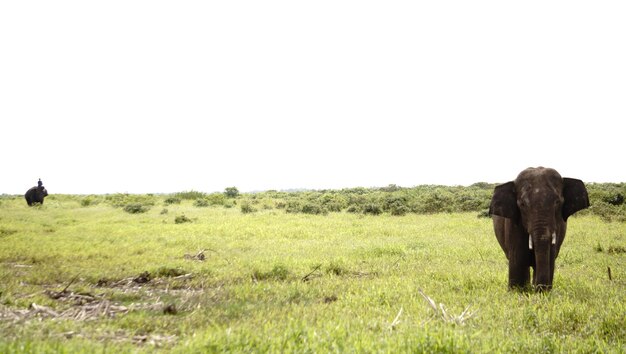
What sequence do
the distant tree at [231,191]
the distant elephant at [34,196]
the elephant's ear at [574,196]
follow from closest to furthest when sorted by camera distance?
the elephant's ear at [574,196], the distant elephant at [34,196], the distant tree at [231,191]

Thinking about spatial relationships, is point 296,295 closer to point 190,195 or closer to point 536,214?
point 536,214

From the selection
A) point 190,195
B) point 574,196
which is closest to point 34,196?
point 190,195

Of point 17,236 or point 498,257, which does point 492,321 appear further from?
point 17,236

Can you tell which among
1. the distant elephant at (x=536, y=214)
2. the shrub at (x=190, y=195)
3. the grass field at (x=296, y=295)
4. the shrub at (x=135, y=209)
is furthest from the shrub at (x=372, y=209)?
the shrub at (x=190, y=195)

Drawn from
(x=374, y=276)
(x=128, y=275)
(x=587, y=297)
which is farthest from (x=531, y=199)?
(x=128, y=275)

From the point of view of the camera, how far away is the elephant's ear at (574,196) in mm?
8836

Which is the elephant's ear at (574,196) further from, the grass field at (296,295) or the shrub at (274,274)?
the shrub at (274,274)

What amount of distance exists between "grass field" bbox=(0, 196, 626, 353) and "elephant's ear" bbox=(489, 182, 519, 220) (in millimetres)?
1655

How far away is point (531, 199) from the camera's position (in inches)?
335

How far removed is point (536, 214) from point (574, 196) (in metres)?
1.24

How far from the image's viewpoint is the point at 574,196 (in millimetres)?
8906

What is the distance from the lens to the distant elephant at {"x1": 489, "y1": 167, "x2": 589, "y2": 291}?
27.3 feet

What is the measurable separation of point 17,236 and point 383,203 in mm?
22752

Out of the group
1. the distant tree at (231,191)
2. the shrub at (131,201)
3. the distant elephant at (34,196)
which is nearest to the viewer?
the shrub at (131,201)
